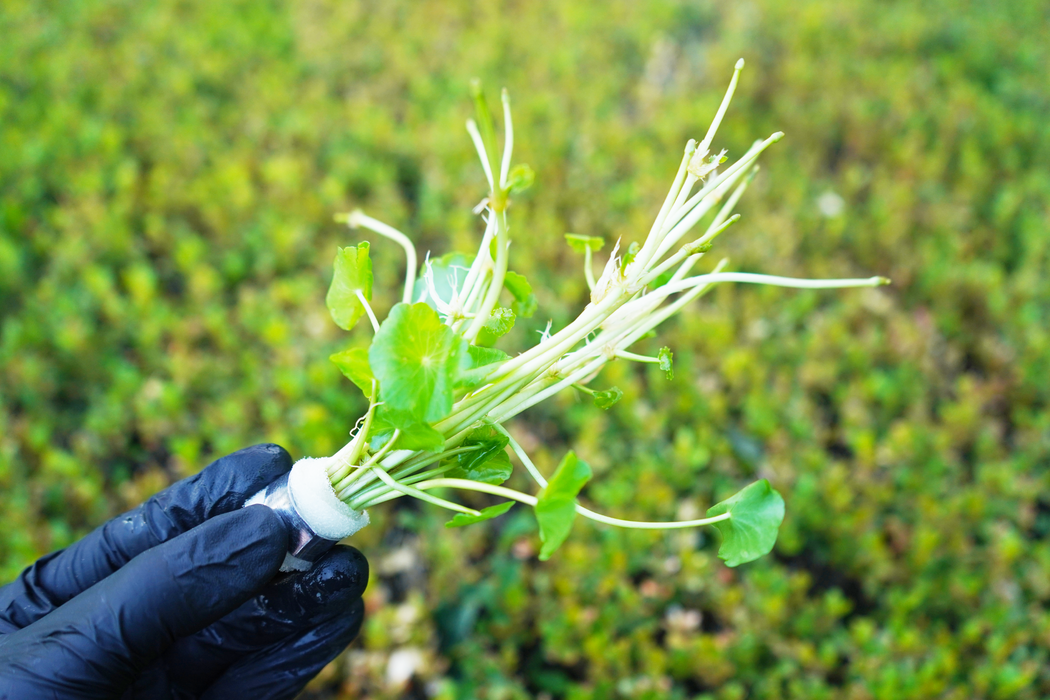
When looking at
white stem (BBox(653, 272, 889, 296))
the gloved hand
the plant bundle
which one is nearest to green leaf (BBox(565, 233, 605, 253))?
the plant bundle

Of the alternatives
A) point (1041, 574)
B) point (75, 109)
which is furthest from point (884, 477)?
point (75, 109)

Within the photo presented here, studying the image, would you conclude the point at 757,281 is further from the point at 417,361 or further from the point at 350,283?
the point at 350,283

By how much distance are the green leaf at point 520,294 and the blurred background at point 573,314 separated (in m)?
0.62

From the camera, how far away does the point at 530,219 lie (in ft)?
7.75

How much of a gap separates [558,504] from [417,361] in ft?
0.83

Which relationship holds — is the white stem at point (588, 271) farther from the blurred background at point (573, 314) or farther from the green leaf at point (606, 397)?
the blurred background at point (573, 314)

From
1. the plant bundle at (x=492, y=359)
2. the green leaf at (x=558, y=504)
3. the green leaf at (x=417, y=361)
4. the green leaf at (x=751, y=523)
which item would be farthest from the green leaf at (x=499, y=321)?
the green leaf at (x=751, y=523)

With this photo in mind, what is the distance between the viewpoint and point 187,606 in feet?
A: 3.16

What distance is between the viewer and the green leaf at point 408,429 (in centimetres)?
88

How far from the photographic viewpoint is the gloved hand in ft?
3.08

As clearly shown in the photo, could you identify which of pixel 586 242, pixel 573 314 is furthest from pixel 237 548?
pixel 573 314

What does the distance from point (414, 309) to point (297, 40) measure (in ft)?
8.71

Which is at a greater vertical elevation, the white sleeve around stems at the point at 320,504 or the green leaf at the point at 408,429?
the green leaf at the point at 408,429

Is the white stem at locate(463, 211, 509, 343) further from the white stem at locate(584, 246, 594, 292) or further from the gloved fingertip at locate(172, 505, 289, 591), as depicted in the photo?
the gloved fingertip at locate(172, 505, 289, 591)
